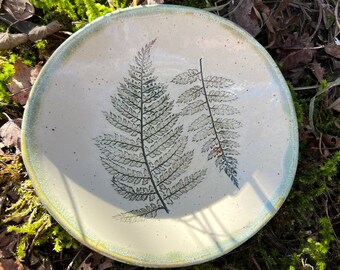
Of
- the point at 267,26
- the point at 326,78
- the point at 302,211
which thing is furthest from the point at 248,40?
the point at 302,211

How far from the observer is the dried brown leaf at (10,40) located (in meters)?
1.52

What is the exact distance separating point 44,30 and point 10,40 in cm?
11

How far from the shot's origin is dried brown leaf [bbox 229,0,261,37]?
157 cm

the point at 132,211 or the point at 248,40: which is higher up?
the point at 248,40

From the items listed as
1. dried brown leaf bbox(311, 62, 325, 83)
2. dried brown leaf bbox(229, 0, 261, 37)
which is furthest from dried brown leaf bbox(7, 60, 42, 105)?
dried brown leaf bbox(311, 62, 325, 83)

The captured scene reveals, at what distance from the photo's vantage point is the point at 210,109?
145 centimetres

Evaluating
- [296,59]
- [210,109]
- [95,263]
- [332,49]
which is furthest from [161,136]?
[332,49]

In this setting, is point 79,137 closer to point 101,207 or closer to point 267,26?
point 101,207

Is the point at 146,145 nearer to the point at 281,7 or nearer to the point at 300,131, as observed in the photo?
the point at 300,131

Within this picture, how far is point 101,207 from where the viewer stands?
1.31 m

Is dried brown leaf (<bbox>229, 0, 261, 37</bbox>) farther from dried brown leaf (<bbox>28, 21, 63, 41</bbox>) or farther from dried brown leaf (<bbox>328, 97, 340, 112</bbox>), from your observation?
dried brown leaf (<bbox>28, 21, 63, 41</bbox>)

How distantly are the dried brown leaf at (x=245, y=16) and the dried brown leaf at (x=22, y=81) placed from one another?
645 millimetres

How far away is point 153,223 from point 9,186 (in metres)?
0.46

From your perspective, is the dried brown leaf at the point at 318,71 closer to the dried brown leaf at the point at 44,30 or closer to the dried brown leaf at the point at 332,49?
the dried brown leaf at the point at 332,49
